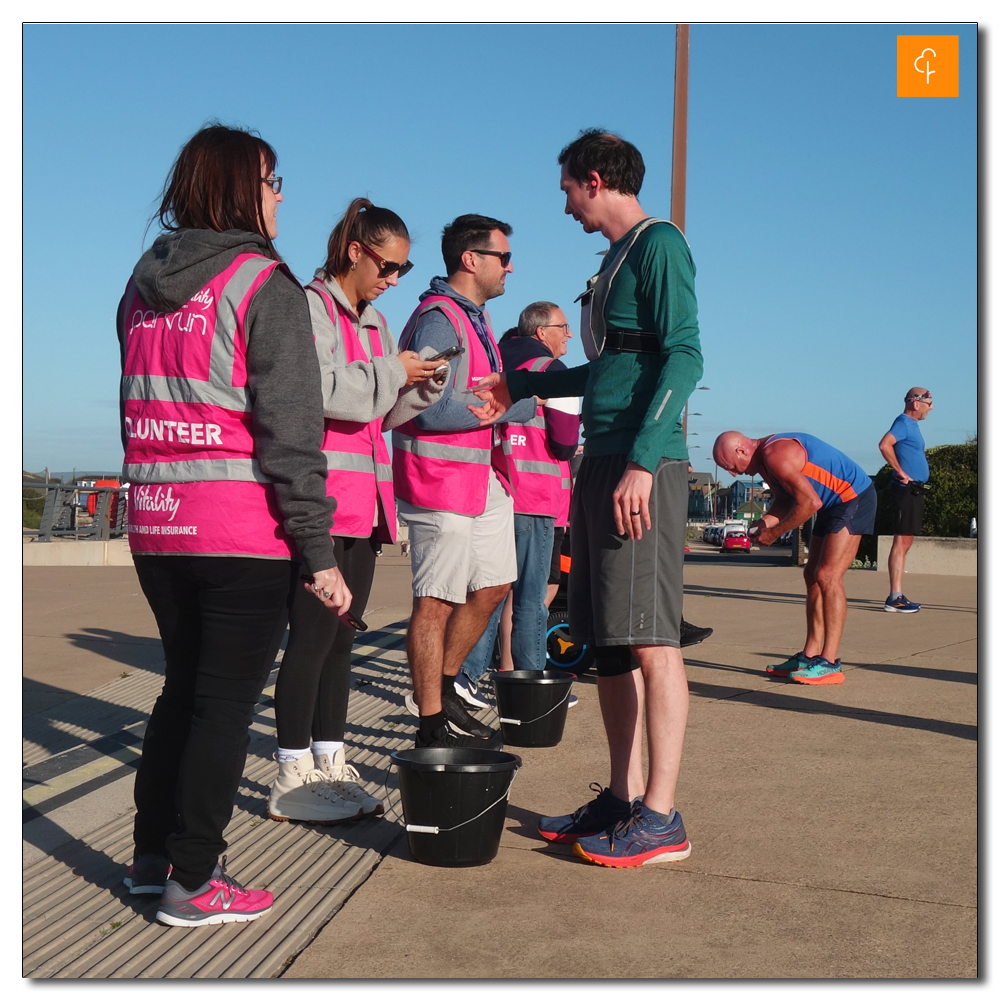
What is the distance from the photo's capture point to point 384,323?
13.6ft

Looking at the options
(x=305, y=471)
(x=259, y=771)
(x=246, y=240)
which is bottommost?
(x=259, y=771)

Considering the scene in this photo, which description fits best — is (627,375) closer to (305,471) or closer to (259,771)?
(305,471)

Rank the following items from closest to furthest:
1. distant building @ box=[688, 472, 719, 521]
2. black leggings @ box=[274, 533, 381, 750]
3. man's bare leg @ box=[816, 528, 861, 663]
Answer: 1. black leggings @ box=[274, 533, 381, 750]
2. man's bare leg @ box=[816, 528, 861, 663]
3. distant building @ box=[688, 472, 719, 521]

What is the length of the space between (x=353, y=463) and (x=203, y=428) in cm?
105

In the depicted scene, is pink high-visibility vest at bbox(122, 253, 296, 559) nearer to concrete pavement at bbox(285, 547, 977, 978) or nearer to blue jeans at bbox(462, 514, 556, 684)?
concrete pavement at bbox(285, 547, 977, 978)

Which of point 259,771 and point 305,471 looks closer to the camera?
point 305,471

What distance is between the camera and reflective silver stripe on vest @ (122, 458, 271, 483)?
2.72 metres

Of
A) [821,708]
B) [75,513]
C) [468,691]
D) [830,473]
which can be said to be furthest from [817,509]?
[75,513]

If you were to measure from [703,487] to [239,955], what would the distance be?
127413 mm

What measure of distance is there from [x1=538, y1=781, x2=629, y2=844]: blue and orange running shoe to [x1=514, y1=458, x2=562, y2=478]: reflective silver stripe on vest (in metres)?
2.41

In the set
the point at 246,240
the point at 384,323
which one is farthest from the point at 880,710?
the point at 246,240

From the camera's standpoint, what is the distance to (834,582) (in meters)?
6.64

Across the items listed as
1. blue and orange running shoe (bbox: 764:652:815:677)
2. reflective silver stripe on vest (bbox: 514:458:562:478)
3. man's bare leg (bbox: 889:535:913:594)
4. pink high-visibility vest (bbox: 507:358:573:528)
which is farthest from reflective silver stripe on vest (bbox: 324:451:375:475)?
man's bare leg (bbox: 889:535:913:594)

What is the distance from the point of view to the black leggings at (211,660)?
2732 millimetres
